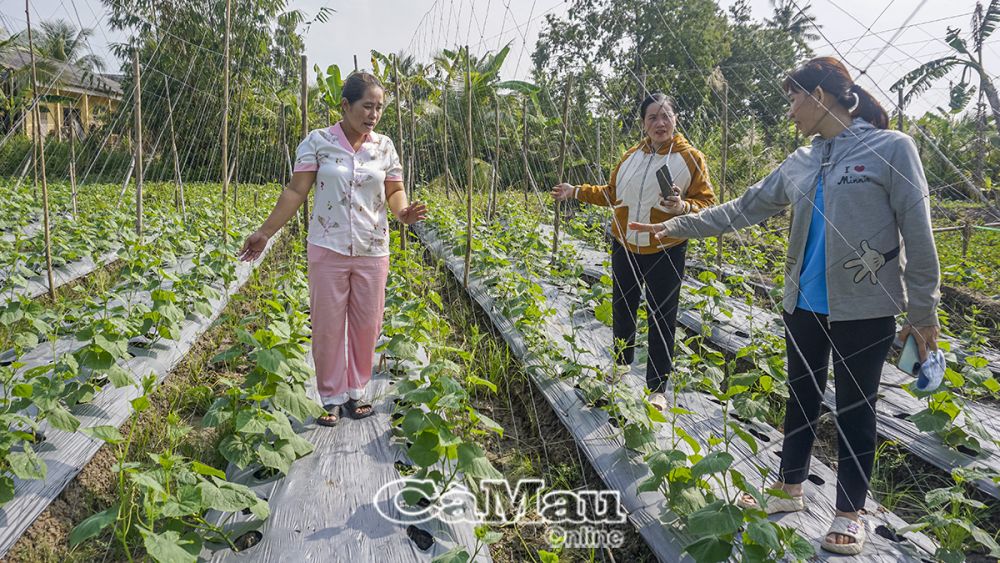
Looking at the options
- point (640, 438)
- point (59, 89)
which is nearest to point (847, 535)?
point (640, 438)

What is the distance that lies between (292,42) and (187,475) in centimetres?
1574

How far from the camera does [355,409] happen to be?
7.52 feet

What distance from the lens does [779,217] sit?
9875 millimetres

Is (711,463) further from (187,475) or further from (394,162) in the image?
(394,162)

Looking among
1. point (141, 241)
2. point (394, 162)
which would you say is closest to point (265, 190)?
point (141, 241)

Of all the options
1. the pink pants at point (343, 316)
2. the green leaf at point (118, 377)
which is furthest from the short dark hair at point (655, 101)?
the green leaf at point (118, 377)

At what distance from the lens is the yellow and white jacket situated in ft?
7.58

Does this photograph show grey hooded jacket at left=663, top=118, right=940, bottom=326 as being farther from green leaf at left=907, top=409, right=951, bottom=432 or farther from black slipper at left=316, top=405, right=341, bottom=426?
black slipper at left=316, top=405, right=341, bottom=426

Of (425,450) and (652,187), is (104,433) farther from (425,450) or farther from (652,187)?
(652,187)

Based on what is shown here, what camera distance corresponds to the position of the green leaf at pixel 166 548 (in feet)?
4.10

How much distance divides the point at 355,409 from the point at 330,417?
104 millimetres

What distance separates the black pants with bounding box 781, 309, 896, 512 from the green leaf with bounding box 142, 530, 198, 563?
149 cm

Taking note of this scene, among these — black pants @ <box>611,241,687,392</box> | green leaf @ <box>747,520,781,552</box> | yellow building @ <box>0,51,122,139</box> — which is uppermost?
yellow building @ <box>0,51,122,139</box>

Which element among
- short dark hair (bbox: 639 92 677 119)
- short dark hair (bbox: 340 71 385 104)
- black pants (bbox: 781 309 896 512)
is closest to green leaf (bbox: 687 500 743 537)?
black pants (bbox: 781 309 896 512)
